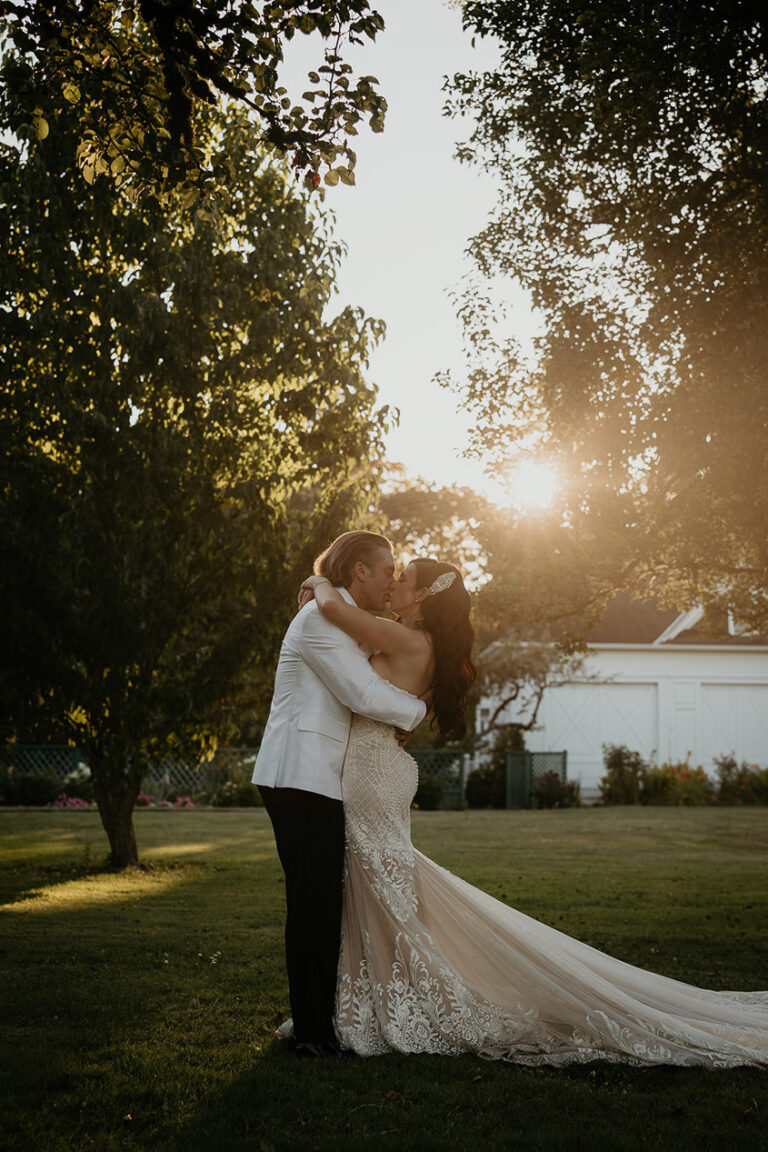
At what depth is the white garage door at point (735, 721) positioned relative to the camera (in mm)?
27266

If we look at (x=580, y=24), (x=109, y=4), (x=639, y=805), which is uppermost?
(x=580, y=24)

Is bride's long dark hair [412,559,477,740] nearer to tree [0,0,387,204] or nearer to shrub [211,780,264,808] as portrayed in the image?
tree [0,0,387,204]

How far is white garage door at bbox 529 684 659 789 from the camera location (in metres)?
27.1

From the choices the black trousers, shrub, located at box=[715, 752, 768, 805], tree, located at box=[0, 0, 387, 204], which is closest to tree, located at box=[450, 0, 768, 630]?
tree, located at box=[0, 0, 387, 204]

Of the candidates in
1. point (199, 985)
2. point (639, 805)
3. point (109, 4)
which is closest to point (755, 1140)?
point (199, 985)

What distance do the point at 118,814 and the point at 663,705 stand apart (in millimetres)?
18945

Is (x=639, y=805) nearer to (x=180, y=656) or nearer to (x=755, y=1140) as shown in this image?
(x=180, y=656)

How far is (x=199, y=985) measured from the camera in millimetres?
5996

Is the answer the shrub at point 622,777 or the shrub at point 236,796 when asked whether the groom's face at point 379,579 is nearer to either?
the shrub at point 236,796

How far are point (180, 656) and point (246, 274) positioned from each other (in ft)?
13.5

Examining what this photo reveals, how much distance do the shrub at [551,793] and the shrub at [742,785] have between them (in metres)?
3.70

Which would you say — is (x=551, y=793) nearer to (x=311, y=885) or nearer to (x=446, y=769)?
(x=446, y=769)

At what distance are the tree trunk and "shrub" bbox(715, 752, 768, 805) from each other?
17206mm

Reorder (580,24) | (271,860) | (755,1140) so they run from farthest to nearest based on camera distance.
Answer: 1. (271,860)
2. (580,24)
3. (755,1140)
